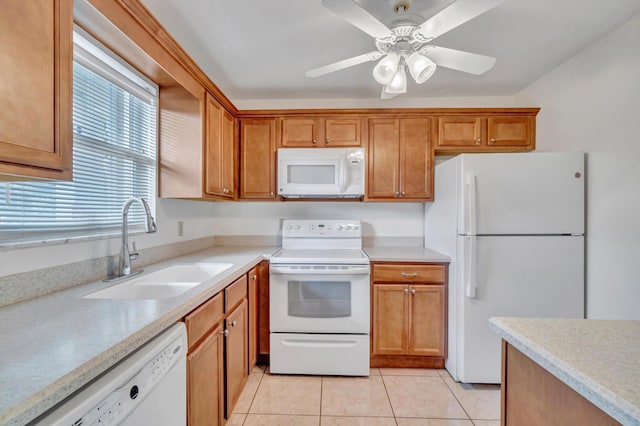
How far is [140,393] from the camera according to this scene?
0.78 metres

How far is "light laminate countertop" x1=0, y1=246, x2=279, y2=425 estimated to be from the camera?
0.55m

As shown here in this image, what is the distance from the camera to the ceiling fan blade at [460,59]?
145 cm

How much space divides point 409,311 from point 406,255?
444 millimetres

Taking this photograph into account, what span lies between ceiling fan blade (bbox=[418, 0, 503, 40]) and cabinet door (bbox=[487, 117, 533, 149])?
59.9 inches

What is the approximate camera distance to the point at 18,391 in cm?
54

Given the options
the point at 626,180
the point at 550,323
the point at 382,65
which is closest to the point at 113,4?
the point at 382,65

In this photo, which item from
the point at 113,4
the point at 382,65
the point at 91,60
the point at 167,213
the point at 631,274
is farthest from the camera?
the point at 167,213

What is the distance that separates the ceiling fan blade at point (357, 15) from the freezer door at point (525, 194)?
115 centimetres

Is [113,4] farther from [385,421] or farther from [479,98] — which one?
[479,98]

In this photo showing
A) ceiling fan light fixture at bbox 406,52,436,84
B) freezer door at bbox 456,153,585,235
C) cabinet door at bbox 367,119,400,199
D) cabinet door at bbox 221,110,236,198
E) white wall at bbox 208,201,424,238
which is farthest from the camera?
white wall at bbox 208,201,424,238

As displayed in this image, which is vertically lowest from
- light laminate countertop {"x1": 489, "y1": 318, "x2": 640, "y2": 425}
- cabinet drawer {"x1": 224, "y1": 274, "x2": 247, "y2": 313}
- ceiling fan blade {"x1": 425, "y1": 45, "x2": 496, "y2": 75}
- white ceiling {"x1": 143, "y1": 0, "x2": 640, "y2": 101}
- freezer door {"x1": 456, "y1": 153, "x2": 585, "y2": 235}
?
cabinet drawer {"x1": 224, "y1": 274, "x2": 247, "y2": 313}

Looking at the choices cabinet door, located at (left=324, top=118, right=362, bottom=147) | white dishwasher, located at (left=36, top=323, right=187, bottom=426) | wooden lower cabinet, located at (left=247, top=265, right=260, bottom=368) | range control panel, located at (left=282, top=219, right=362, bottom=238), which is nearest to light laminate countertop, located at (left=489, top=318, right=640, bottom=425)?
white dishwasher, located at (left=36, top=323, right=187, bottom=426)

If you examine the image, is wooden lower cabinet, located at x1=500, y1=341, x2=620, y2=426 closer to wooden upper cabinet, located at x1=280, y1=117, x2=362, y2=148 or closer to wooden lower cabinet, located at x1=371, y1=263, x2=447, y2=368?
wooden lower cabinet, located at x1=371, y1=263, x2=447, y2=368

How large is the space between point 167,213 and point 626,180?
304 cm
